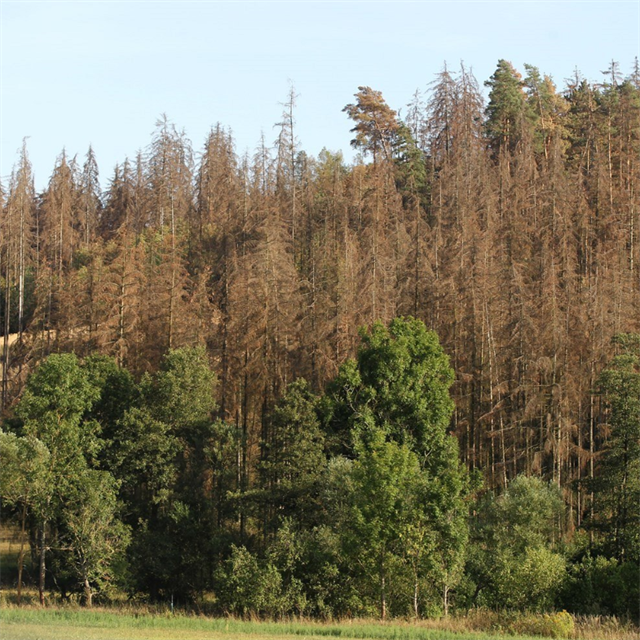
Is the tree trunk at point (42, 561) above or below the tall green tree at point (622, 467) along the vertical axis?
below

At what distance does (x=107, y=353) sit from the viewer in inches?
2311

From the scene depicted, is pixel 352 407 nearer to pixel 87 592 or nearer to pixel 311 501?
pixel 311 501

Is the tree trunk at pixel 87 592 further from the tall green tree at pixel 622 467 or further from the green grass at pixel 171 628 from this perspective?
the tall green tree at pixel 622 467

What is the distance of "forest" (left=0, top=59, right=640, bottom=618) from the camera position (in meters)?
42.4

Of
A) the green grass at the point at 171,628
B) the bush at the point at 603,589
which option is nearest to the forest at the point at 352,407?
the bush at the point at 603,589

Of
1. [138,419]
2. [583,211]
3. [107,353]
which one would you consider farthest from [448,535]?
[583,211]

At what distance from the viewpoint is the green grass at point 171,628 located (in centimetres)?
3084

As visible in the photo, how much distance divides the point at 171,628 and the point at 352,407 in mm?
15319

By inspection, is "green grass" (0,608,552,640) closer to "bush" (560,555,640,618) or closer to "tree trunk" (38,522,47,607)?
"tree trunk" (38,522,47,607)

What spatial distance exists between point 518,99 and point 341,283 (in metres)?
47.7

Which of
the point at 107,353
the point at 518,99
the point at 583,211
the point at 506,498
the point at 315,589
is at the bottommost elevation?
the point at 315,589

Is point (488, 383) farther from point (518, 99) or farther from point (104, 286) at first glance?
point (518, 99)

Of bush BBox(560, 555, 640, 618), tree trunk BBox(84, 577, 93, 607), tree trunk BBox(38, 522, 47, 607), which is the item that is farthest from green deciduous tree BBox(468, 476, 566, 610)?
tree trunk BBox(38, 522, 47, 607)

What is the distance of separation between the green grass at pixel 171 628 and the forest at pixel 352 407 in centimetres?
552
